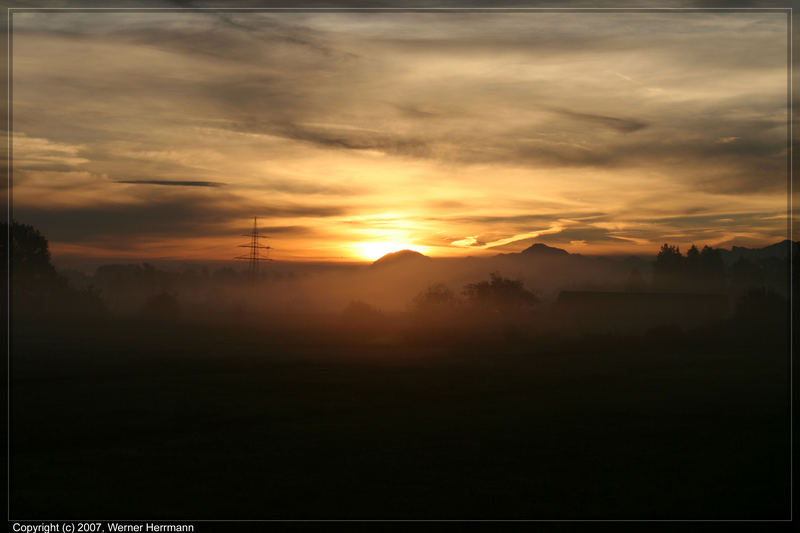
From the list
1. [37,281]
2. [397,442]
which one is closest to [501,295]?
[37,281]

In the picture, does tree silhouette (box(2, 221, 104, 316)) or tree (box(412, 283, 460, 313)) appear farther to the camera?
tree silhouette (box(2, 221, 104, 316))

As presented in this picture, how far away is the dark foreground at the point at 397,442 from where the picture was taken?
18203 millimetres

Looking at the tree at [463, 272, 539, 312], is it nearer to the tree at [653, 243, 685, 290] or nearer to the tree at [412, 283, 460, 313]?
the tree at [412, 283, 460, 313]

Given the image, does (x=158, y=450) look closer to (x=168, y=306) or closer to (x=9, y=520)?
(x=9, y=520)

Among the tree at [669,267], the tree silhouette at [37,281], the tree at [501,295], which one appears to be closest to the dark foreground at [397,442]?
the tree at [501,295]

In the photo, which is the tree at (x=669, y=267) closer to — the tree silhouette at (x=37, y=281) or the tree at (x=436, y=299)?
the tree at (x=436, y=299)

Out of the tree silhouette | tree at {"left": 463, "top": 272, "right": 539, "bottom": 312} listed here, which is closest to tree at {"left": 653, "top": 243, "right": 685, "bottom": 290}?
tree at {"left": 463, "top": 272, "right": 539, "bottom": 312}

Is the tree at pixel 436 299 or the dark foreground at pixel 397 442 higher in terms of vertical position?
the tree at pixel 436 299

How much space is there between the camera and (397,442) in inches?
987

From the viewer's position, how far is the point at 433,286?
112 meters

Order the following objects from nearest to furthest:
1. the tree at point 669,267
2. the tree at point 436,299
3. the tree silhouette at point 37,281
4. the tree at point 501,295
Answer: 1. the tree at point 501,295
2. the tree at point 436,299
3. the tree silhouette at point 37,281
4. the tree at point 669,267

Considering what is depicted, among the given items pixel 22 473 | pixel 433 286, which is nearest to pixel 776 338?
pixel 433 286

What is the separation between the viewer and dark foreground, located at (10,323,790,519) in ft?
59.7

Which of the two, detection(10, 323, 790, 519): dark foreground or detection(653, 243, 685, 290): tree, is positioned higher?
detection(653, 243, 685, 290): tree
